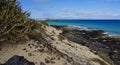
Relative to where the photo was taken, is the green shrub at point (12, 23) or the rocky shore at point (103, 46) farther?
the rocky shore at point (103, 46)

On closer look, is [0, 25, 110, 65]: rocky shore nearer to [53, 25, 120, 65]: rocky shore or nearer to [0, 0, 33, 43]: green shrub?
[0, 0, 33, 43]: green shrub

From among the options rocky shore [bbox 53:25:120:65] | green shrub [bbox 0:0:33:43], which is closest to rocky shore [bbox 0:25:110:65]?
green shrub [bbox 0:0:33:43]

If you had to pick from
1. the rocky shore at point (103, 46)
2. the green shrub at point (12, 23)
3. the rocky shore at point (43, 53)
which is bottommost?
the rocky shore at point (103, 46)

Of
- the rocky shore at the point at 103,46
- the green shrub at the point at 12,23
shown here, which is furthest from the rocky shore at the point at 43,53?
the rocky shore at the point at 103,46

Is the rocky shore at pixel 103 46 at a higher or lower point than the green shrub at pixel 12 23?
lower

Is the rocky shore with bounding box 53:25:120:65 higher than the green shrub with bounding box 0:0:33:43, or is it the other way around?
the green shrub with bounding box 0:0:33:43

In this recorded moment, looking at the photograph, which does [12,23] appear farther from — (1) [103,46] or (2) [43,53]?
(1) [103,46]

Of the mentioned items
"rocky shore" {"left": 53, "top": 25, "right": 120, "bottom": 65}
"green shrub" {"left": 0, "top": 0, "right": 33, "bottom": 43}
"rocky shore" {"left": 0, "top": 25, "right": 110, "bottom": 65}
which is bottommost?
"rocky shore" {"left": 53, "top": 25, "right": 120, "bottom": 65}

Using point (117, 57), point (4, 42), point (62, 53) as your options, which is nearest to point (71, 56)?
point (62, 53)

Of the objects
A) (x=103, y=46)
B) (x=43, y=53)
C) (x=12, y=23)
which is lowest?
(x=103, y=46)

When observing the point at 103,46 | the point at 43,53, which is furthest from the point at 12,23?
the point at 103,46

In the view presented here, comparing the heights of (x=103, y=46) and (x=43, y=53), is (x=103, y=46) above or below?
below

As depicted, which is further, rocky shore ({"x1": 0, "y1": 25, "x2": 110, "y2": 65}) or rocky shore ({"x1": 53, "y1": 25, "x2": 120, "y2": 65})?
rocky shore ({"x1": 53, "y1": 25, "x2": 120, "y2": 65})

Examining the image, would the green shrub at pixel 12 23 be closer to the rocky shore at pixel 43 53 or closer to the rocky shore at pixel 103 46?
the rocky shore at pixel 43 53
